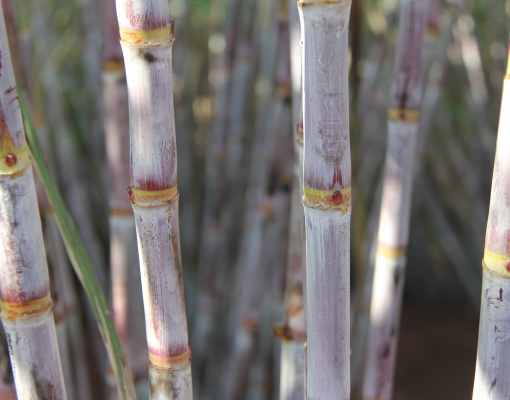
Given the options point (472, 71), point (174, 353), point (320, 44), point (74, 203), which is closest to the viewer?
point (320, 44)

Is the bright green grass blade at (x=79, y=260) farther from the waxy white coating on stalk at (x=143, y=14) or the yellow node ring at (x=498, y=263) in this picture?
the yellow node ring at (x=498, y=263)

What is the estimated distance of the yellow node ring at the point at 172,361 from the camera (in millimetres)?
510

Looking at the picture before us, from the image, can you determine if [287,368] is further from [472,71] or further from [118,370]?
[472,71]

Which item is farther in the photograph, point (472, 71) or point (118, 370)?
point (472, 71)

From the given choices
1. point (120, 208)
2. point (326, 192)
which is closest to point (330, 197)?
point (326, 192)

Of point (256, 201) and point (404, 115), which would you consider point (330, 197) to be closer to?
point (404, 115)

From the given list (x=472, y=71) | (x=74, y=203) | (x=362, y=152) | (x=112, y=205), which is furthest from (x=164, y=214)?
(x=472, y=71)

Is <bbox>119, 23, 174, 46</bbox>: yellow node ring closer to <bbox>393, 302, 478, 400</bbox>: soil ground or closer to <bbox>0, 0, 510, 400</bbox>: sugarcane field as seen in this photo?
<bbox>0, 0, 510, 400</bbox>: sugarcane field

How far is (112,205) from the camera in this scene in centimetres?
73

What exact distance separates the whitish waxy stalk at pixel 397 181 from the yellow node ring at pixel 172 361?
0.27m

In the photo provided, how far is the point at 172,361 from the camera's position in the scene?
0.51 m

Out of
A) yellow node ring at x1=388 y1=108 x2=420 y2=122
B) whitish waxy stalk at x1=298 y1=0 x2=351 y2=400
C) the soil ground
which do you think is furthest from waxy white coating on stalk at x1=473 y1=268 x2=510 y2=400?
the soil ground

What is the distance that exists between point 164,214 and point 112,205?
0.29 meters

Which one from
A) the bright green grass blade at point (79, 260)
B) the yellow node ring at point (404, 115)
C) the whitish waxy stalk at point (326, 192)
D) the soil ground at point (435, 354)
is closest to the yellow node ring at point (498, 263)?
the whitish waxy stalk at point (326, 192)
